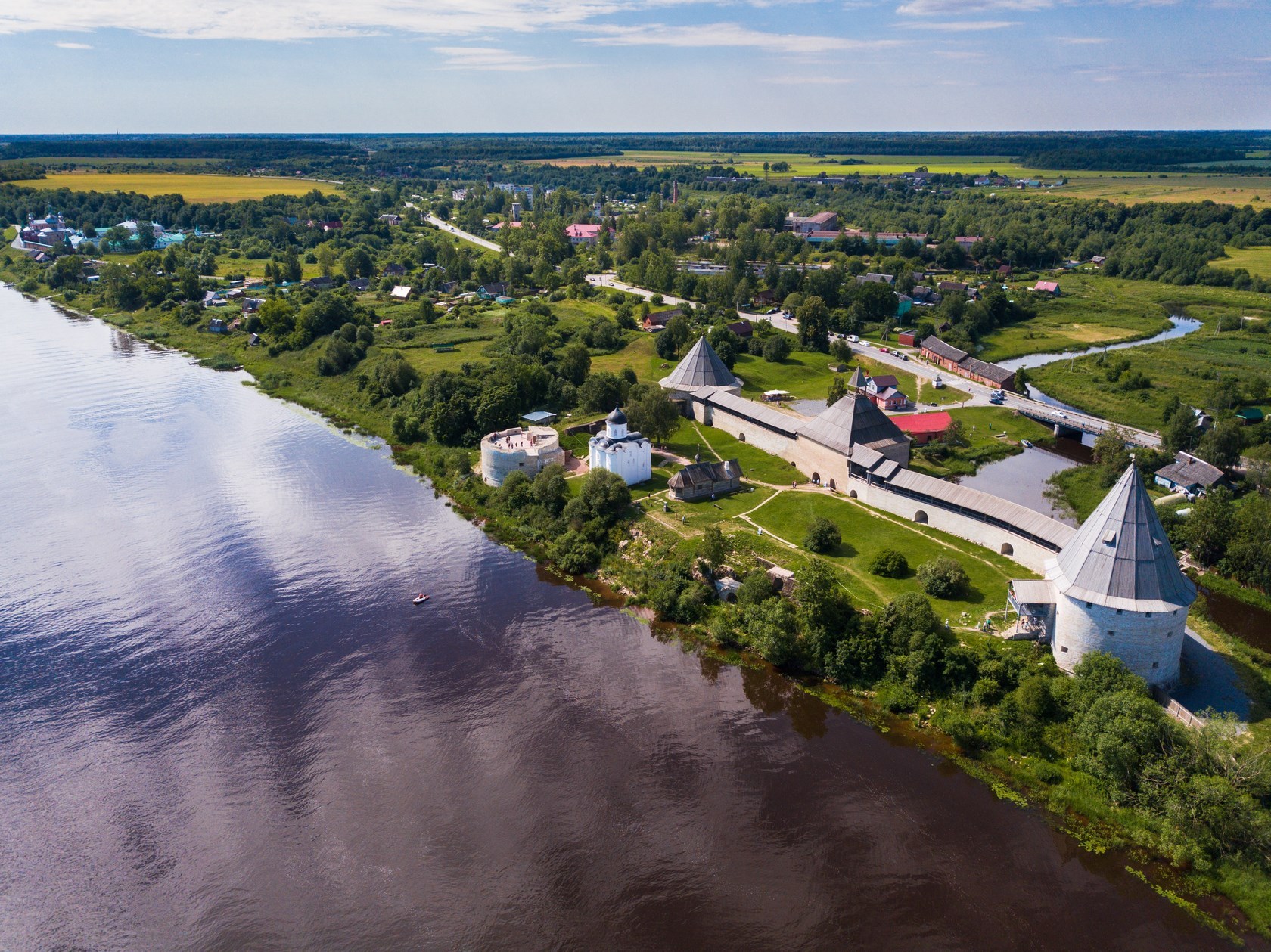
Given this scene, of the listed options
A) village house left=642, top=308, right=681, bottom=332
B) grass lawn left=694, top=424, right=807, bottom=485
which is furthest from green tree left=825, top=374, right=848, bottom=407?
village house left=642, top=308, right=681, bottom=332

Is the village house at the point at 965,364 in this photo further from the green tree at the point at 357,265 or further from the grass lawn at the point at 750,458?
the green tree at the point at 357,265

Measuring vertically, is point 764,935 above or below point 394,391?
below

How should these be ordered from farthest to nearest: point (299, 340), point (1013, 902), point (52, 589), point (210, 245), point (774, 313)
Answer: point (210, 245), point (774, 313), point (299, 340), point (52, 589), point (1013, 902)

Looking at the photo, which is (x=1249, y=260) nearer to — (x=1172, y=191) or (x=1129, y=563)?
(x=1172, y=191)

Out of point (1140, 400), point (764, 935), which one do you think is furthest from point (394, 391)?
point (1140, 400)

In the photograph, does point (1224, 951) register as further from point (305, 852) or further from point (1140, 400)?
point (1140, 400)

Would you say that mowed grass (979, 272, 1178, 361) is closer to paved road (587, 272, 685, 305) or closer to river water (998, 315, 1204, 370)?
river water (998, 315, 1204, 370)

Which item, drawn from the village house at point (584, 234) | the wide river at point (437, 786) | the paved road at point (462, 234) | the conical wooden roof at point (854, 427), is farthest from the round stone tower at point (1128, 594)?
the village house at point (584, 234)
